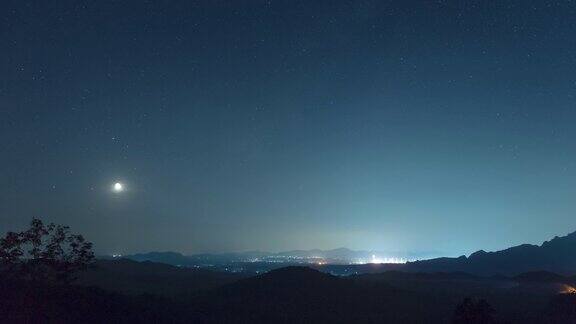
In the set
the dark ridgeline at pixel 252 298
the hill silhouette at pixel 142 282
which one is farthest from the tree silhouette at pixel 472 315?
the hill silhouette at pixel 142 282

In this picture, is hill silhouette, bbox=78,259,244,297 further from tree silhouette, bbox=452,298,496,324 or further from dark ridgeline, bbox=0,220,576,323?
tree silhouette, bbox=452,298,496,324

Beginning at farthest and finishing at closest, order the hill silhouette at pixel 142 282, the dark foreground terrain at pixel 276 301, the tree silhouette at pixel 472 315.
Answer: the hill silhouette at pixel 142 282 → the tree silhouette at pixel 472 315 → the dark foreground terrain at pixel 276 301

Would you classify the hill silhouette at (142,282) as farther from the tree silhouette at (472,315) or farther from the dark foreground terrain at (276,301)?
the tree silhouette at (472,315)

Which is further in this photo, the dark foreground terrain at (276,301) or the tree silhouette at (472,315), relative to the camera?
the tree silhouette at (472,315)

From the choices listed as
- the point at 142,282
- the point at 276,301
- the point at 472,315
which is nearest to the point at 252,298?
the point at 276,301

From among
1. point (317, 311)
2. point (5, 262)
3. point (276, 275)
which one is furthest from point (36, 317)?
point (276, 275)

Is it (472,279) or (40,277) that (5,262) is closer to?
(40,277)

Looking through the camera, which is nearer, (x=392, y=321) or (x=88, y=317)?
(x=88, y=317)

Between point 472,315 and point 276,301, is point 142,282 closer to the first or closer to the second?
point 276,301

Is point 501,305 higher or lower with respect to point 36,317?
lower
